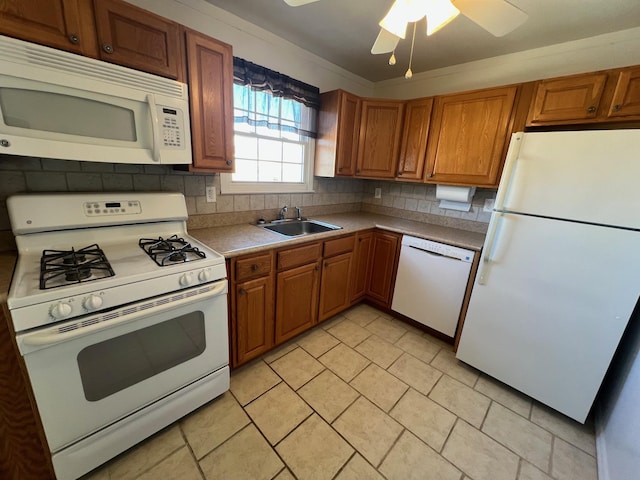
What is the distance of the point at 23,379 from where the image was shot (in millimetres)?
940

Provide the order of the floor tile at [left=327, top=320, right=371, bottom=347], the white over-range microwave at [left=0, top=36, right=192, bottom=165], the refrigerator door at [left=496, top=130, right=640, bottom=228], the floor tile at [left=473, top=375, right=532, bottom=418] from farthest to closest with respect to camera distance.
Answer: the floor tile at [left=327, top=320, right=371, bottom=347], the floor tile at [left=473, top=375, right=532, bottom=418], the refrigerator door at [left=496, top=130, right=640, bottom=228], the white over-range microwave at [left=0, top=36, right=192, bottom=165]

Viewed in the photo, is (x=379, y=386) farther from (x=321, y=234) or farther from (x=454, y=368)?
(x=321, y=234)

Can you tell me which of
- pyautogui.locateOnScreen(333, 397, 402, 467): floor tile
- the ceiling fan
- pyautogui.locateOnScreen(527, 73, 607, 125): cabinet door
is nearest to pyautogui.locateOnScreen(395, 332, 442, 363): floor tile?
pyautogui.locateOnScreen(333, 397, 402, 467): floor tile

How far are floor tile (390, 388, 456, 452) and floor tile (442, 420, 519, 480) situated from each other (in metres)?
0.04

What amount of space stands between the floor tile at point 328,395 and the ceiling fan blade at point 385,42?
202 cm

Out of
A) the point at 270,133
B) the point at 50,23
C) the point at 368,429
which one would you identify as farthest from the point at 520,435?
the point at 50,23

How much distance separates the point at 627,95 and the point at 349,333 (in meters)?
2.38

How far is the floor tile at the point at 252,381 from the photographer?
162cm

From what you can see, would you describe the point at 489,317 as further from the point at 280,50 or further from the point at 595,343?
the point at 280,50

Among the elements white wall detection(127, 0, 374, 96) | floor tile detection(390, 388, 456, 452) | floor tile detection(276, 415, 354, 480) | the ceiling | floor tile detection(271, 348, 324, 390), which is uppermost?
the ceiling

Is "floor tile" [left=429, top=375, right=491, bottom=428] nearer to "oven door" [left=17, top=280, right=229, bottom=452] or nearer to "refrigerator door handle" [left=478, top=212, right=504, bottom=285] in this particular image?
"refrigerator door handle" [left=478, top=212, right=504, bottom=285]

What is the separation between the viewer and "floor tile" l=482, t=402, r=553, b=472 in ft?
4.52

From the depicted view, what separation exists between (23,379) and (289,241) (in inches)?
51.3

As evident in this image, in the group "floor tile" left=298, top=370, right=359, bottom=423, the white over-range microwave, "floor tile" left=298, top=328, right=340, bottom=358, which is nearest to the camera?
the white over-range microwave
